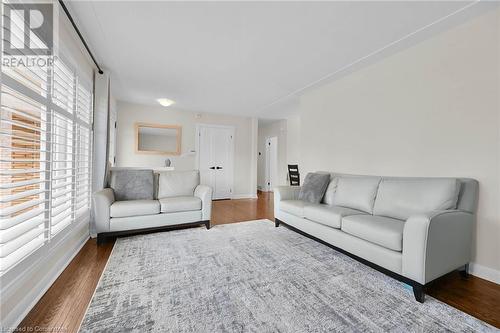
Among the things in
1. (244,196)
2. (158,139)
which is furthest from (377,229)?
(158,139)

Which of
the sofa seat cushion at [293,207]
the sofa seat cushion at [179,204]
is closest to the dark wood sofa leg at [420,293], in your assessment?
the sofa seat cushion at [293,207]

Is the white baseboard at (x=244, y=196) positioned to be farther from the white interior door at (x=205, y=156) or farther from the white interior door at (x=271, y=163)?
the white interior door at (x=271, y=163)

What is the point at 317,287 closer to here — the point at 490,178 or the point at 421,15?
the point at 490,178

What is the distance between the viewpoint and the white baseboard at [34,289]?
1.27 m

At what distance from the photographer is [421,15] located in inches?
77.9

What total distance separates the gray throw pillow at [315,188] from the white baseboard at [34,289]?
114 inches

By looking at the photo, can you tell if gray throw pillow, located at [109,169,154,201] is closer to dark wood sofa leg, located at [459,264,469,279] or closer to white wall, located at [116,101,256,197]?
white wall, located at [116,101,256,197]

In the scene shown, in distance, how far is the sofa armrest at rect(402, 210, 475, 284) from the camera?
1.59 meters

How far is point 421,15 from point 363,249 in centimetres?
229

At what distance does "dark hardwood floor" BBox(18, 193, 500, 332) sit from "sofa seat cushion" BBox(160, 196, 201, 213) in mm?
848

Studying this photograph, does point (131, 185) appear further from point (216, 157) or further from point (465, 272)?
point (465, 272)

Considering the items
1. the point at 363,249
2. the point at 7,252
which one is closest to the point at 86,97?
the point at 7,252

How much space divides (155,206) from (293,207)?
1945 millimetres

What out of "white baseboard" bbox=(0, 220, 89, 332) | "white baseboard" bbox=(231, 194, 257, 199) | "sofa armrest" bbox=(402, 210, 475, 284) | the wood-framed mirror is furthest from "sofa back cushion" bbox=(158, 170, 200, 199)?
"sofa armrest" bbox=(402, 210, 475, 284)
